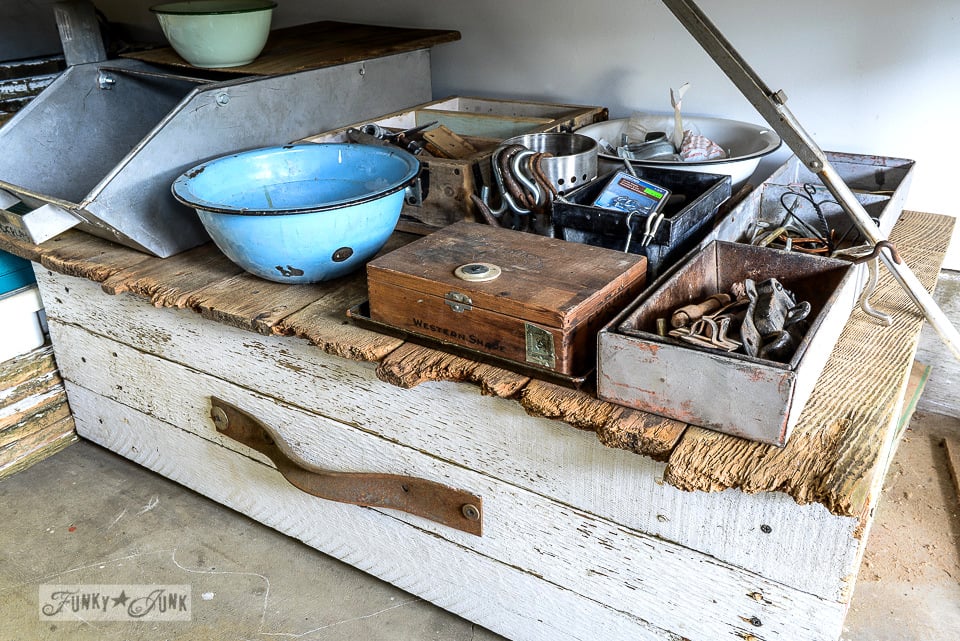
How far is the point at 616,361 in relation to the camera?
945 millimetres

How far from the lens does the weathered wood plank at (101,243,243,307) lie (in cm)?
130

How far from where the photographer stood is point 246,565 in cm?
151

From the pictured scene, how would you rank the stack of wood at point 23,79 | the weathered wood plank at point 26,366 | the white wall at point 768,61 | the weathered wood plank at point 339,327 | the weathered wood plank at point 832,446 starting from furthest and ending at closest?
the stack of wood at point 23,79 < the weathered wood plank at point 26,366 < the white wall at point 768,61 < the weathered wood plank at point 339,327 < the weathered wood plank at point 832,446

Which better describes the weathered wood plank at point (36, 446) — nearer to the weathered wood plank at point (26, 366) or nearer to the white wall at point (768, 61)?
the weathered wood plank at point (26, 366)

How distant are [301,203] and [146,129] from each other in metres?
0.58

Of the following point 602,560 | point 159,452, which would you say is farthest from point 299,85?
point 602,560

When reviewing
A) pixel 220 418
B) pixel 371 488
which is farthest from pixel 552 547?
pixel 220 418

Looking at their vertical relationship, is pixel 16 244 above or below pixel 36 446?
above

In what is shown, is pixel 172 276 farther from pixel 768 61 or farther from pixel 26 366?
pixel 768 61

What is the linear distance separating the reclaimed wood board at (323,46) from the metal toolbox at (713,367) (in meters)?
0.93

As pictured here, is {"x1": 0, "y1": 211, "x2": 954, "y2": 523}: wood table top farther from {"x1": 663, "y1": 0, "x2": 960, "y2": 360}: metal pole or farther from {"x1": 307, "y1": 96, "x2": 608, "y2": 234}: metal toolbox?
{"x1": 663, "y1": 0, "x2": 960, "y2": 360}: metal pole

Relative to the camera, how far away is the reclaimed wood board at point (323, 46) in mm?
1607

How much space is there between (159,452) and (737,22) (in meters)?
1.49

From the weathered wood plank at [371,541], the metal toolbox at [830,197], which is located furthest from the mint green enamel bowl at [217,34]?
the metal toolbox at [830,197]
